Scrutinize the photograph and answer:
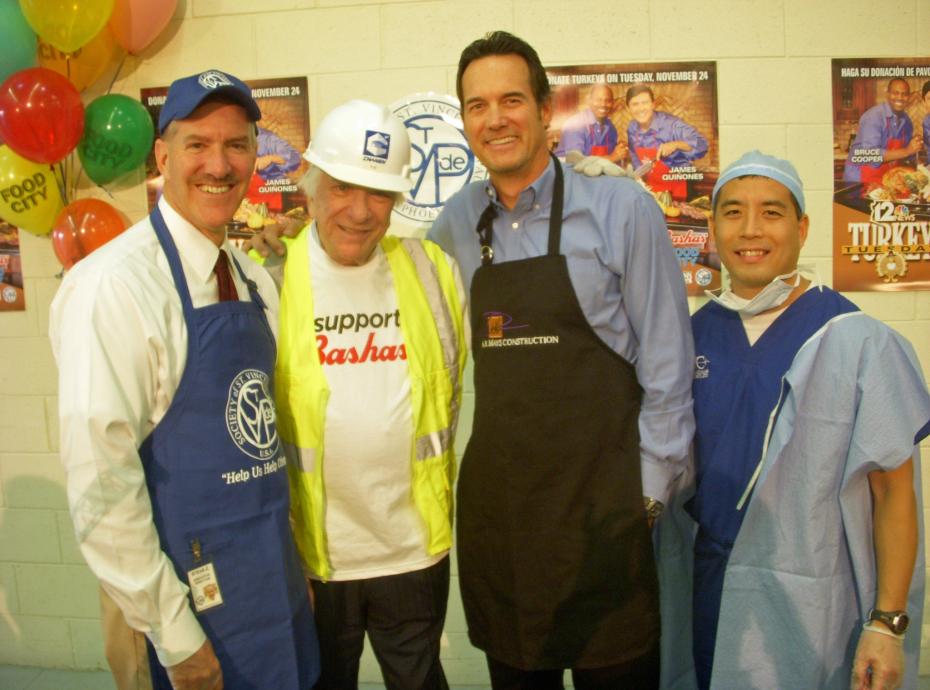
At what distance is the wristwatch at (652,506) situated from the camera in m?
1.42

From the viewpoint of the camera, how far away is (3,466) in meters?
2.65

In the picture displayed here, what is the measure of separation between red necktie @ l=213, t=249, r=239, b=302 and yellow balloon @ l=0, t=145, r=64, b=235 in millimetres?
1495

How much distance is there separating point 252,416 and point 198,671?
45 centimetres

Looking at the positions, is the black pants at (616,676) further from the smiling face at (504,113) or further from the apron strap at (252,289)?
the smiling face at (504,113)

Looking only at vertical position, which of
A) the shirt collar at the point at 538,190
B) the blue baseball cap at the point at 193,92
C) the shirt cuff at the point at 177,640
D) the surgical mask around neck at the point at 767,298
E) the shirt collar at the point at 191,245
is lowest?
the shirt cuff at the point at 177,640

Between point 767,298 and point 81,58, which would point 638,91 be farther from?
point 81,58

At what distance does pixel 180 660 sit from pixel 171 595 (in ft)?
0.39

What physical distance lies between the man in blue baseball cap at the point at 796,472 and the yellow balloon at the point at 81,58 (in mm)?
2212

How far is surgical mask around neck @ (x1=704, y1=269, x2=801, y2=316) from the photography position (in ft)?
4.43

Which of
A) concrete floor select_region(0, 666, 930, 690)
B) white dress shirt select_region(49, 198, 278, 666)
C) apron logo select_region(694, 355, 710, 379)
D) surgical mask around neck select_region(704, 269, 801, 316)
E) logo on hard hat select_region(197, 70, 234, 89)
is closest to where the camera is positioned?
white dress shirt select_region(49, 198, 278, 666)

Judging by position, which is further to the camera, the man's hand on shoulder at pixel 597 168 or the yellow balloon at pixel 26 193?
the yellow balloon at pixel 26 193

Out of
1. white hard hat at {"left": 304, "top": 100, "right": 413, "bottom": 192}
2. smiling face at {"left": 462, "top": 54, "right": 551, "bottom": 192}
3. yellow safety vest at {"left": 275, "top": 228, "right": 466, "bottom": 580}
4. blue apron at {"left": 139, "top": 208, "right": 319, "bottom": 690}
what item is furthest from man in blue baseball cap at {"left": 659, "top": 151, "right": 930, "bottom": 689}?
blue apron at {"left": 139, "top": 208, "right": 319, "bottom": 690}

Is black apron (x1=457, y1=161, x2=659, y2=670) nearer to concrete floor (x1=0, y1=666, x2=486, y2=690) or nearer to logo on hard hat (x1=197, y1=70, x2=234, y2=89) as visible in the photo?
logo on hard hat (x1=197, y1=70, x2=234, y2=89)

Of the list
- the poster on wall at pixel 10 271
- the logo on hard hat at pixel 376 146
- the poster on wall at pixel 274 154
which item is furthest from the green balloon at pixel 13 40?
the logo on hard hat at pixel 376 146
